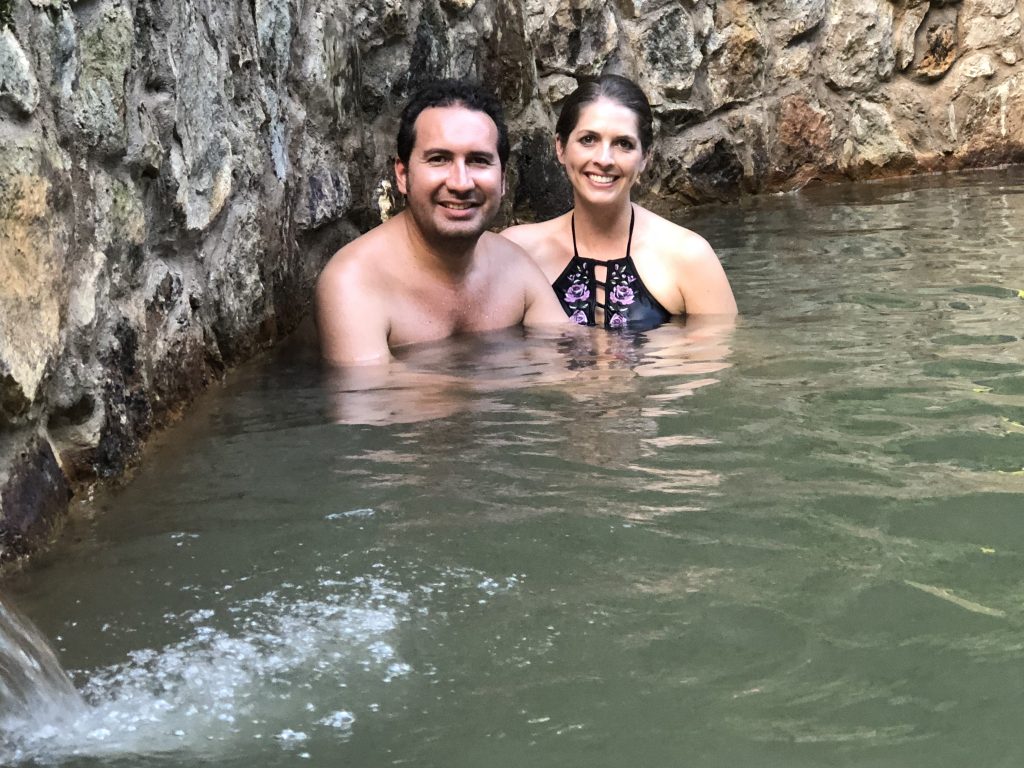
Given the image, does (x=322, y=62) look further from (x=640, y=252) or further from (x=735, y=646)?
(x=735, y=646)

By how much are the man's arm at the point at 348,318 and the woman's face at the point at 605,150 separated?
878 millimetres

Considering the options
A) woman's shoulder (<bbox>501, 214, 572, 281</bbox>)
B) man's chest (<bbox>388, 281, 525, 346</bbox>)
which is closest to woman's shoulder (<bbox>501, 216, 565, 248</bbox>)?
woman's shoulder (<bbox>501, 214, 572, 281</bbox>)

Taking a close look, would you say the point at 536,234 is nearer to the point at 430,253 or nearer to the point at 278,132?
the point at 430,253

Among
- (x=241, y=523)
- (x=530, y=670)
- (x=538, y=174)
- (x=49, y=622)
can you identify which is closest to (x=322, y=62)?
(x=538, y=174)

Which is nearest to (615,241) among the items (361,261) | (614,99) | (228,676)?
(614,99)

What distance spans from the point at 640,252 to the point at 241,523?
225 centimetres

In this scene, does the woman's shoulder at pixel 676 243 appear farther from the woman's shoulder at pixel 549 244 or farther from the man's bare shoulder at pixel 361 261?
the man's bare shoulder at pixel 361 261

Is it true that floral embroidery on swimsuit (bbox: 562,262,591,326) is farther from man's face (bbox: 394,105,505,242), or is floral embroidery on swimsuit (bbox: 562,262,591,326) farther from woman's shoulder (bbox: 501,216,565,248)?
man's face (bbox: 394,105,505,242)

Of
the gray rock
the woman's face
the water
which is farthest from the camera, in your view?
the woman's face

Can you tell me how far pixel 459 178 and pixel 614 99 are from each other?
0.72 m

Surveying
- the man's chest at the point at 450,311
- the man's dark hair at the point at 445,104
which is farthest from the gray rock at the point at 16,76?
the man's dark hair at the point at 445,104

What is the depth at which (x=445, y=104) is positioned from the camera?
140 inches

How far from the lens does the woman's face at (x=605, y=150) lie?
3.83m

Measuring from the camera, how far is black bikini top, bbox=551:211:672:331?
3947 mm
